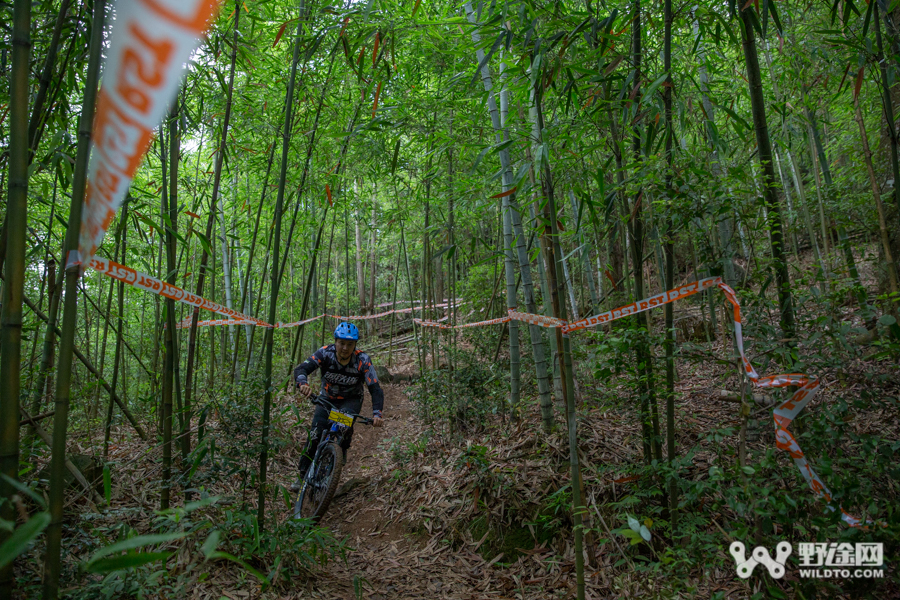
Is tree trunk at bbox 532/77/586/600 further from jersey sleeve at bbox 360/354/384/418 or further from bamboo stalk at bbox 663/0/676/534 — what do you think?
jersey sleeve at bbox 360/354/384/418

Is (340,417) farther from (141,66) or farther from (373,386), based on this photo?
(141,66)

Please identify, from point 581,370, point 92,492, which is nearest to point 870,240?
point 581,370

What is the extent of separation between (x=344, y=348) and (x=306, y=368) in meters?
0.31

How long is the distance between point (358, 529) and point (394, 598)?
1055 millimetres

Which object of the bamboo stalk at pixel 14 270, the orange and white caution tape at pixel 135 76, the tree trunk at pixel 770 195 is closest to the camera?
the orange and white caution tape at pixel 135 76

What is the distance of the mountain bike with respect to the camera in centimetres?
329

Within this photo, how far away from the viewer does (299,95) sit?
3.44 meters

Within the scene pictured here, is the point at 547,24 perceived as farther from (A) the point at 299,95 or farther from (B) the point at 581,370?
(B) the point at 581,370

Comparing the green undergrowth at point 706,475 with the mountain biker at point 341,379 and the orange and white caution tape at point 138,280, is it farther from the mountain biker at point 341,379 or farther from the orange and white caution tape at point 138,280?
the orange and white caution tape at point 138,280

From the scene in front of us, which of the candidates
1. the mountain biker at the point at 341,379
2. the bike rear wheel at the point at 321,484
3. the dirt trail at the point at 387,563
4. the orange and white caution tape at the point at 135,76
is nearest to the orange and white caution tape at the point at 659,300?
the dirt trail at the point at 387,563

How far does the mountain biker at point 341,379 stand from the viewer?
11.9ft

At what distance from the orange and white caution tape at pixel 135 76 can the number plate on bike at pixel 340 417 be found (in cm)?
265

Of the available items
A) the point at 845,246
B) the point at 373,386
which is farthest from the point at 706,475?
the point at 373,386

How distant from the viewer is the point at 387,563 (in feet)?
9.25
